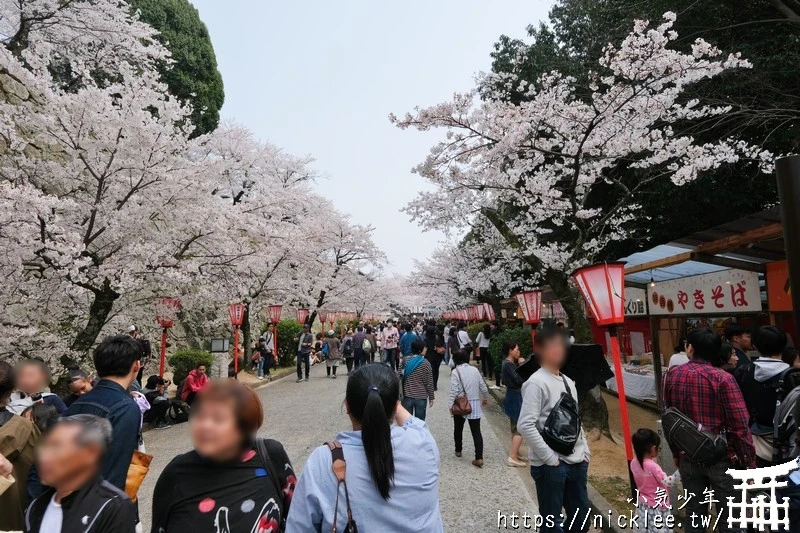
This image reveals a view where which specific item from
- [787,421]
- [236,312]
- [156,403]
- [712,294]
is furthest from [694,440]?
[236,312]

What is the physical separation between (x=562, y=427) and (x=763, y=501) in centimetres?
124

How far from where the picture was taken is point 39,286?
8680 millimetres

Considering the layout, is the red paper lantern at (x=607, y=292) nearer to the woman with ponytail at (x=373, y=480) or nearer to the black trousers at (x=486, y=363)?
the woman with ponytail at (x=373, y=480)

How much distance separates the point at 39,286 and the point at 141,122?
3.53 m

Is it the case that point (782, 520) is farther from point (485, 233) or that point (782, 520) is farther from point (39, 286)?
point (485, 233)

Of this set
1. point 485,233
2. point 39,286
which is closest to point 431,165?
point 39,286

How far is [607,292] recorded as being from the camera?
475 centimetres

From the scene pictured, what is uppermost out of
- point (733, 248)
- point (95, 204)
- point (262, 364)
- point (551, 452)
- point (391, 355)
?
point (95, 204)

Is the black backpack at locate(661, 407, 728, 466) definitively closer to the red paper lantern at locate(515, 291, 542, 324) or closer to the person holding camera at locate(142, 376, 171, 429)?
the red paper lantern at locate(515, 291, 542, 324)

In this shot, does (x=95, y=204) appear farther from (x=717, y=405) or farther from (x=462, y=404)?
(x=717, y=405)

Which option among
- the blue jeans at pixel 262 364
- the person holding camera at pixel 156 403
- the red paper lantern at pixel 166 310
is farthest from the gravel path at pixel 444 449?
the blue jeans at pixel 262 364

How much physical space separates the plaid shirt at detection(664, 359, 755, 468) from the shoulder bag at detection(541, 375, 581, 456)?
2.89ft

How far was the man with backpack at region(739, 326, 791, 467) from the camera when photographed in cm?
385

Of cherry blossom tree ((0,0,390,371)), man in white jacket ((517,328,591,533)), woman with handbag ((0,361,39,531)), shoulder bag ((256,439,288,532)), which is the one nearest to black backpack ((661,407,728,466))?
man in white jacket ((517,328,591,533))
